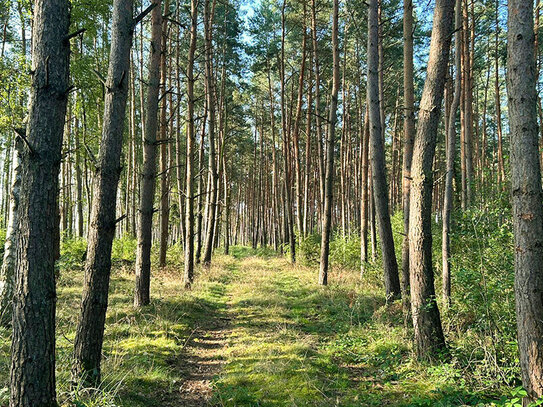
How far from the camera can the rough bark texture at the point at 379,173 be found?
7652mm

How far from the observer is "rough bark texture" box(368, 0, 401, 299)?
7.65 meters

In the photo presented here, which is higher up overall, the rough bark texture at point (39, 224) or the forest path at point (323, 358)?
the rough bark texture at point (39, 224)

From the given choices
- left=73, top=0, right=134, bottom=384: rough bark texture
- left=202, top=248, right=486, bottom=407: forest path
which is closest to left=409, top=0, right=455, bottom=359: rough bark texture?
left=202, top=248, right=486, bottom=407: forest path

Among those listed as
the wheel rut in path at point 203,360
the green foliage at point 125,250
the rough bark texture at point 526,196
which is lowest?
the wheel rut in path at point 203,360

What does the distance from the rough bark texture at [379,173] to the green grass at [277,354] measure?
2.10ft

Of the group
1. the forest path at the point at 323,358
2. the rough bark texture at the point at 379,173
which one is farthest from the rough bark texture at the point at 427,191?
the rough bark texture at the point at 379,173

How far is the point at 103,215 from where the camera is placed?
4.08 meters

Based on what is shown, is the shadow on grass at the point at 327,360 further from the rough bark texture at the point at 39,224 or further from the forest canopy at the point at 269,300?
the rough bark texture at the point at 39,224

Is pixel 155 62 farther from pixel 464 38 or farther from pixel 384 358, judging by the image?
pixel 464 38

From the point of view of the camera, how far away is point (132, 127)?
17688 mm

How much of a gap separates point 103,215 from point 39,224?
46.9 inches

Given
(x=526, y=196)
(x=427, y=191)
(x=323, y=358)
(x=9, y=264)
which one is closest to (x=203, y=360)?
(x=323, y=358)

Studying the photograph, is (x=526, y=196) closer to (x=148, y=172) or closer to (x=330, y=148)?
(x=148, y=172)

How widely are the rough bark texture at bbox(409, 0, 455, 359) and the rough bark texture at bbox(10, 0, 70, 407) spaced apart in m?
4.37
